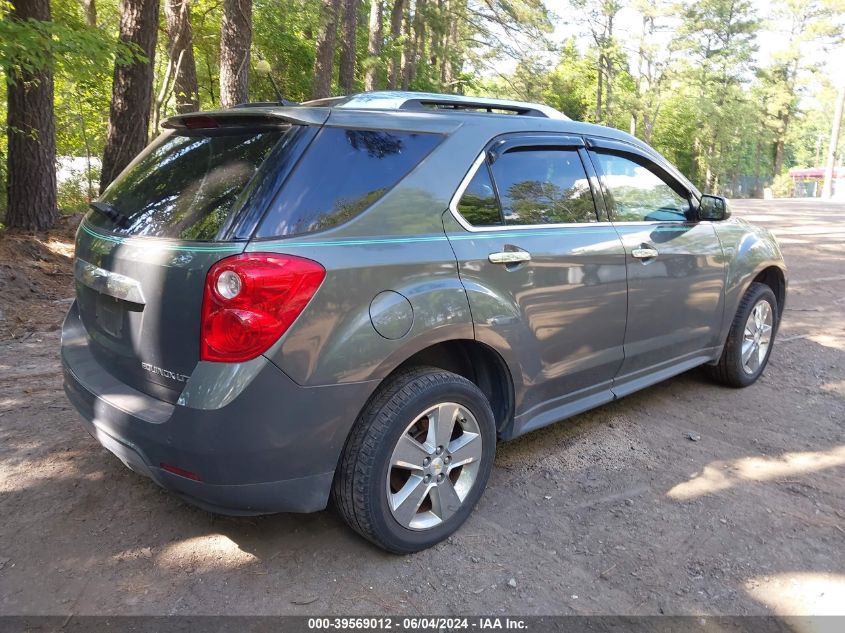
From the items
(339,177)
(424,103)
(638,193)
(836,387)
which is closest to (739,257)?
(638,193)

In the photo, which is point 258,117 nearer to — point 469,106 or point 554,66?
point 469,106

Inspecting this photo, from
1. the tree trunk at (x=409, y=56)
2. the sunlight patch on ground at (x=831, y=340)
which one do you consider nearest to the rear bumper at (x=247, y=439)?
the sunlight patch on ground at (x=831, y=340)

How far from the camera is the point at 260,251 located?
7.27 ft

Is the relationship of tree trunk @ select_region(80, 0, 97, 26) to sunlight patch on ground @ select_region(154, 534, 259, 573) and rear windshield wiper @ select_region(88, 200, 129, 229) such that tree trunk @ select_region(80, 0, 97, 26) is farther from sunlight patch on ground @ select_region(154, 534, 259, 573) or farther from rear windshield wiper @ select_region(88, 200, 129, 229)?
sunlight patch on ground @ select_region(154, 534, 259, 573)

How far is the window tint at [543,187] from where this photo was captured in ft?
10.1

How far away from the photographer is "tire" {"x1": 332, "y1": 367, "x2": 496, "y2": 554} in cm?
249

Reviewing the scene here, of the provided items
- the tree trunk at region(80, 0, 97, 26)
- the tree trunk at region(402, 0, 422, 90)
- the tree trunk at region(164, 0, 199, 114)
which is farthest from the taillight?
the tree trunk at region(402, 0, 422, 90)

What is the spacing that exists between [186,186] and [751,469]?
10.6 ft

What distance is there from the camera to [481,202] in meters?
2.92

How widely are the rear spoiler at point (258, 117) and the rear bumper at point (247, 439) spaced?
96 centimetres

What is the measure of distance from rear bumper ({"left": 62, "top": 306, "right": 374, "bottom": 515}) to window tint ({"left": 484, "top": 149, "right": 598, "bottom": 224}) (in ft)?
4.03

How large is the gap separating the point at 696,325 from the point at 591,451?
115cm

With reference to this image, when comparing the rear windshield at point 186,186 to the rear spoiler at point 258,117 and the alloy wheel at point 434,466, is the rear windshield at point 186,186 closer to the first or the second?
the rear spoiler at point 258,117

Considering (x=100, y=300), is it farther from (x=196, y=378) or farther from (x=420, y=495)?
(x=420, y=495)
